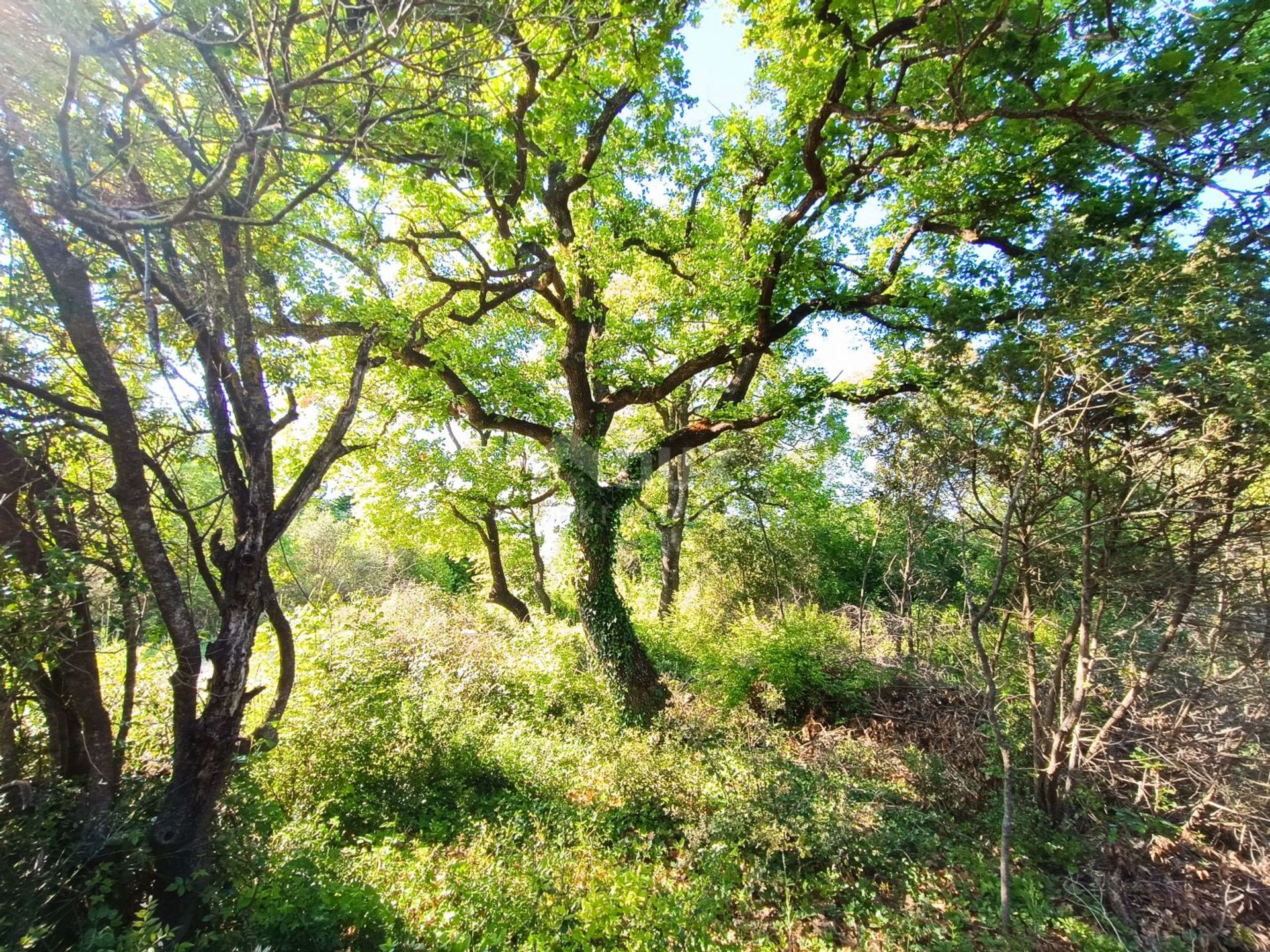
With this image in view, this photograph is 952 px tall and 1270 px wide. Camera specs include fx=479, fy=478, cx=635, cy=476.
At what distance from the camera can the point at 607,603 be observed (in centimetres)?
735

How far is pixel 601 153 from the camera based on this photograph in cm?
683

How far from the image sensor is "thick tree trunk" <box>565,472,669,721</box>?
696cm

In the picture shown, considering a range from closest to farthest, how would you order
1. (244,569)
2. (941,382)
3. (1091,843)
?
(244,569), (1091,843), (941,382)

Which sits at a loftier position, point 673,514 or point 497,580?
point 673,514

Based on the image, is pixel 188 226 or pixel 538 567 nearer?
pixel 188 226

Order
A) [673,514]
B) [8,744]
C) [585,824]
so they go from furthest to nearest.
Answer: [673,514]
[585,824]
[8,744]

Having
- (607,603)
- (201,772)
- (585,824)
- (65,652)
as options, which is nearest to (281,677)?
(201,772)

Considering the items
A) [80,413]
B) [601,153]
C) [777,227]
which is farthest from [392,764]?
[601,153]

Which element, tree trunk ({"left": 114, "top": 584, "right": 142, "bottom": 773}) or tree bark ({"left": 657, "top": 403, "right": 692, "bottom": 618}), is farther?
tree bark ({"left": 657, "top": 403, "right": 692, "bottom": 618})

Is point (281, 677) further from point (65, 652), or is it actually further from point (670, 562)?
point (670, 562)

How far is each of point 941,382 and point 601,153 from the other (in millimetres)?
5543

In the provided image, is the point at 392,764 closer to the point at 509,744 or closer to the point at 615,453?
the point at 509,744

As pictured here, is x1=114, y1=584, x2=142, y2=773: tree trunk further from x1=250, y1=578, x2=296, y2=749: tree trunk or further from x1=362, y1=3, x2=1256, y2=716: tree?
x1=362, y1=3, x2=1256, y2=716: tree

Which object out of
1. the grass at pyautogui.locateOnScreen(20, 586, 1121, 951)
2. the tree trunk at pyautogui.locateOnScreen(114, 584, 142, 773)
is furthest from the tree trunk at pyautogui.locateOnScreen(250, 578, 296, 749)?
the tree trunk at pyautogui.locateOnScreen(114, 584, 142, 773)
